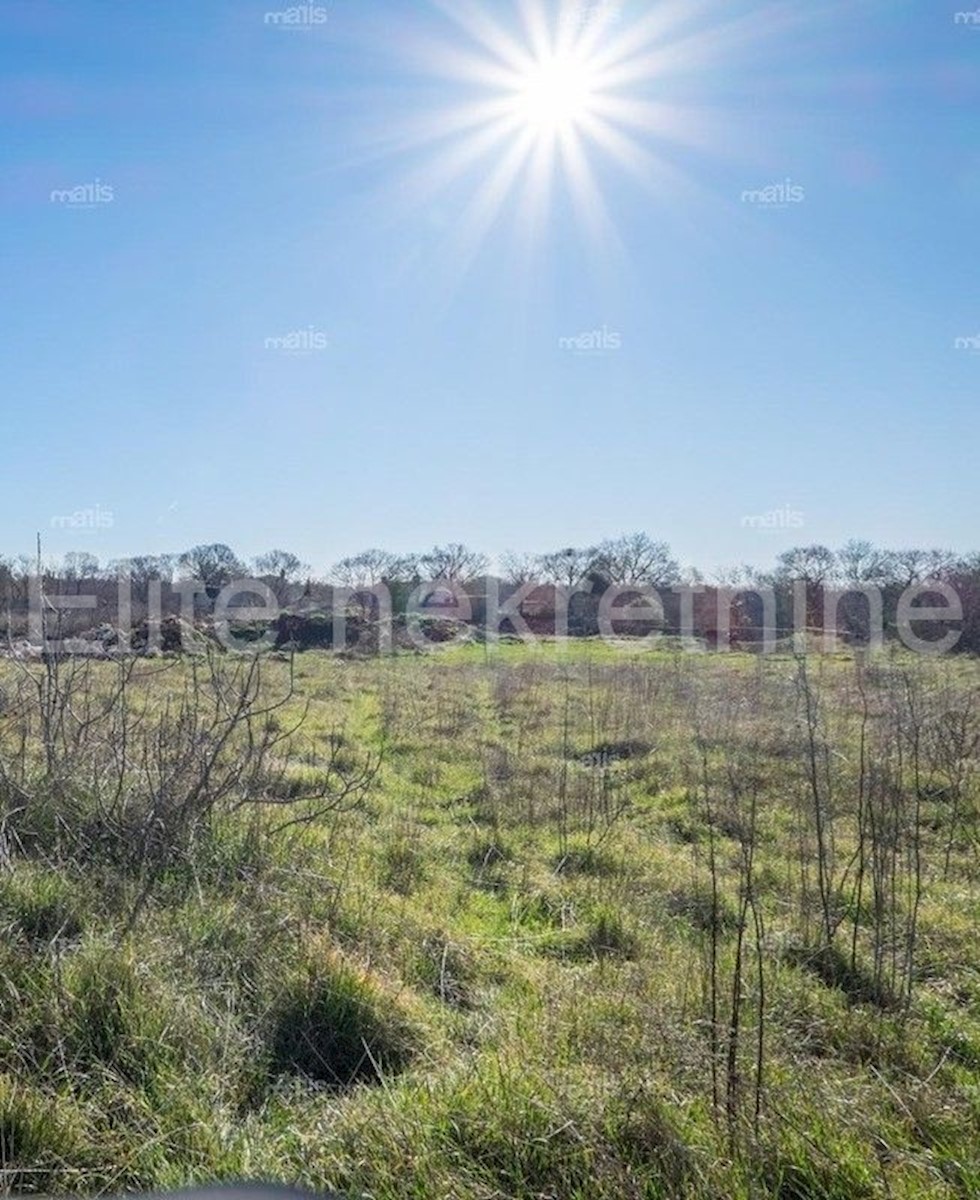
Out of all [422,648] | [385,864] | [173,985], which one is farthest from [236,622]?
[173,985]

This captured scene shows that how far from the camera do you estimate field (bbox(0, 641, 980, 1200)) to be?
2084 mm

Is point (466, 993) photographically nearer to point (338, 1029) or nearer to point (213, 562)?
point (338, 1029)

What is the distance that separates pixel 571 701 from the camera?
1281 centimetres

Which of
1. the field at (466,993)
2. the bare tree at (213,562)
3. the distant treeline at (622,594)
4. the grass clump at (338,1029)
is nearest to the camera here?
the field at (466,993)

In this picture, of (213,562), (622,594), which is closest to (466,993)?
(622,594)

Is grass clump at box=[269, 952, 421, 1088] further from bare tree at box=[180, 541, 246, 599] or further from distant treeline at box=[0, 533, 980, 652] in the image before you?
bare tree at box=[180, 541, 246, 599]

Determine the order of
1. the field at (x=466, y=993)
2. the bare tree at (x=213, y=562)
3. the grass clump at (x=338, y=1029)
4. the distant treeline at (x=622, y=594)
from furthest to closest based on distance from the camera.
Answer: the bare tree at (x=213, y=562) → the distant treeline at (x=622, y=594) → the grass clump at (x=338, y=1029) → the field at (x=466, y=993)

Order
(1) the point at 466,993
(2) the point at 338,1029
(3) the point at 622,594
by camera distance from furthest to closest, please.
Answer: (3) the point at 622,594 → (1) the point at 466,993 → (2) the point at 338,1029

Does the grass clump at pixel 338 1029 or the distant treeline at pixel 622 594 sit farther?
the distant treeline at pixel 622 594

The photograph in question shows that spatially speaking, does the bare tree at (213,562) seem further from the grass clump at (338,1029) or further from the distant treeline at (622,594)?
the grass clump at (338,1029)

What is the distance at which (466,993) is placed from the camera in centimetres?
331

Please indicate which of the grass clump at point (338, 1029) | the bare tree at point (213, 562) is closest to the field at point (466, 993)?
the grass clump at point (338, 1029)

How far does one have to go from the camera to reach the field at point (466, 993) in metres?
2.08

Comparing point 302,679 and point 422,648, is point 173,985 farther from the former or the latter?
point 422,648
